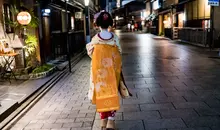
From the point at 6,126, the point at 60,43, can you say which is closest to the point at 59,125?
the point at 6,126

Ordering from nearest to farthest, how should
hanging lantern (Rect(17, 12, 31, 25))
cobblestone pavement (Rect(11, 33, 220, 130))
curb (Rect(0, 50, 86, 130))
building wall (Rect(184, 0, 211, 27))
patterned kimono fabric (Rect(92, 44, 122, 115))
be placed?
patterned kimono fabric (Rect(92, 44, 122, 115)), cobblestone pavement (Rect(11, 33, 220, 130)), curb (Rect(0, 50, 86, 130)), hanging lantern (Rect(17, 12, 31, 25)), building wall (Rect(184, 0, 211, 27))

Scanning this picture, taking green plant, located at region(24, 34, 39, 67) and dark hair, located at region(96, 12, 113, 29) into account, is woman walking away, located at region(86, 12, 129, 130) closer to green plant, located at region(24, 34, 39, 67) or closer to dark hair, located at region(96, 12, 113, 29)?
dark hair, located at region(96, 12, 113, 29)

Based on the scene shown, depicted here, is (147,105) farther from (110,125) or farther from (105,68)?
(105,68)

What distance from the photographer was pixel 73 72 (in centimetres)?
1227

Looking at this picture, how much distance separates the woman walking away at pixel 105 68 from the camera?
5.04 m

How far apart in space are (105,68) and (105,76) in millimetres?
164

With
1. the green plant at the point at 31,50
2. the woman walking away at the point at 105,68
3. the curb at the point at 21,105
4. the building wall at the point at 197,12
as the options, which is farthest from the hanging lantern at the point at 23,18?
the building wall at the point at 197,12

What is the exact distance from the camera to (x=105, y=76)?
16.6ft

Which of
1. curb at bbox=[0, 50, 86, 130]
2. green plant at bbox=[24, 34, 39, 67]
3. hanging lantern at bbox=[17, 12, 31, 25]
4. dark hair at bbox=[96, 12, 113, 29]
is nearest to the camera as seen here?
dark hair at bbox=[96, 12, 113, 29]

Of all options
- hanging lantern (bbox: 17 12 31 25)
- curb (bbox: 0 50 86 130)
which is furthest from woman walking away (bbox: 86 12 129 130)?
hanging lantern (bbox: 17 12 31 25)

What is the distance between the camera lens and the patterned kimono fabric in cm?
503

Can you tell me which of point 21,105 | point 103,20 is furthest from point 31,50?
point 103,20

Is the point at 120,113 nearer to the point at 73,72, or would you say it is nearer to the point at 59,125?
the point at 59,125

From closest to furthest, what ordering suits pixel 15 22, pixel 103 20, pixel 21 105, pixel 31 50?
pixel 103 20 → pixel 21 105 → pixel 15 22 → pixel 31 50
